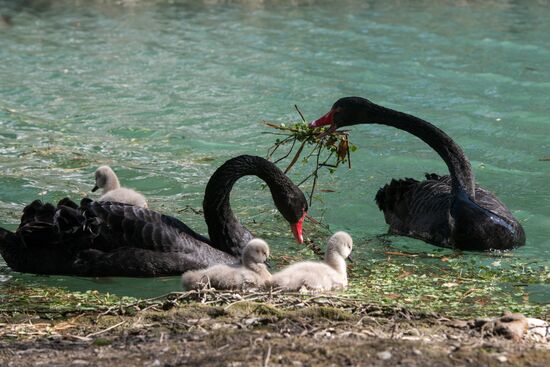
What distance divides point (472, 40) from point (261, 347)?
10809mm

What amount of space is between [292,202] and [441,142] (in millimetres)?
1482

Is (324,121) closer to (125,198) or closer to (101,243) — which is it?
(125,198)

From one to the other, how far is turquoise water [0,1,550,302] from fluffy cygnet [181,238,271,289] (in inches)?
17.4


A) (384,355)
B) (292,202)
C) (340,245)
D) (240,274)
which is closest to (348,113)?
(292,202)

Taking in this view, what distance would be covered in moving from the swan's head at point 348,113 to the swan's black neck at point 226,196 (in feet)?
3.25

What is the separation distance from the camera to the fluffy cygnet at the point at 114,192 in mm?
6555

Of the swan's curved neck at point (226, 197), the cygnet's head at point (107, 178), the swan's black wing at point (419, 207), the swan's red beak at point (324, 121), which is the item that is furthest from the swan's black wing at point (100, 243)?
the swan's black wing at point (419, 207)

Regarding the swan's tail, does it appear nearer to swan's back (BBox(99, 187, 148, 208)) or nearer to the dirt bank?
swan's back (BBox(99, 187, 148, 208))

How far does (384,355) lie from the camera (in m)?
3.71

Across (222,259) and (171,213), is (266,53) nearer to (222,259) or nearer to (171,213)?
(171,213)

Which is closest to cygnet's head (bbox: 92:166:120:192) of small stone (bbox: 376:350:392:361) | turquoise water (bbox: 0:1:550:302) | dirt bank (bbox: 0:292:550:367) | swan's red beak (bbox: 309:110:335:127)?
turquoise water (bbox: 0:1:550:302)

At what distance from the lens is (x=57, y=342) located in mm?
4242

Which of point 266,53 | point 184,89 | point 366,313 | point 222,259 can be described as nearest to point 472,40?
point 266,53

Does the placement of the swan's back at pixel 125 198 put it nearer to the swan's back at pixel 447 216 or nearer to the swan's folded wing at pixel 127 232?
the swan's folded wing at pixel 127 232
